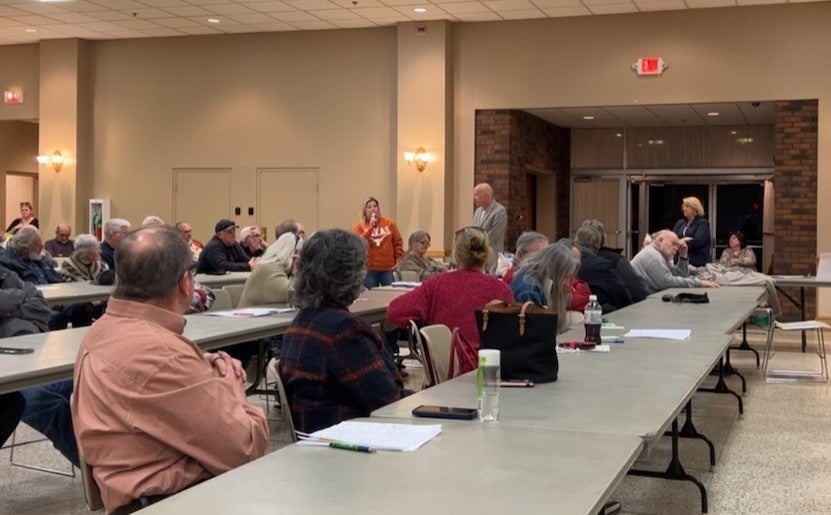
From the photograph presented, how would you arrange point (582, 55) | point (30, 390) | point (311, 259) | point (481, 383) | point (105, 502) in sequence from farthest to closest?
point (582, 55) → point (30, 390) → point (311, 259) → point (481, 383) → point (105, 502)

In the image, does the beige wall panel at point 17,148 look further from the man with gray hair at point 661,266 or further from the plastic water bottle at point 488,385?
the plastic water bottle at point 488,385

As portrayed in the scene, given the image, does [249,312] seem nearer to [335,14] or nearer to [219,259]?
[219,259]

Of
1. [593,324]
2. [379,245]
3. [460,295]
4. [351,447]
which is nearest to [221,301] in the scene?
[460,295]

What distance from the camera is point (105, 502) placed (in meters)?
2.40

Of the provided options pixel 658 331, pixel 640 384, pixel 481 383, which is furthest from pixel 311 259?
pixel 658 331

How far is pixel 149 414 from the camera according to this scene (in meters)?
2.31

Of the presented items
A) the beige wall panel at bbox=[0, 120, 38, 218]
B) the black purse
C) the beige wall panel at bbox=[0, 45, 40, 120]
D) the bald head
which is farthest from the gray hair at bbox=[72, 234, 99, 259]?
the beige wall panel at bbox=[0, 120, 38, 218]

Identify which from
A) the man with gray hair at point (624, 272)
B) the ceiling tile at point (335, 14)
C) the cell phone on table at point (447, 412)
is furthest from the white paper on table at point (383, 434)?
the ceiling tile at point (335, 14)

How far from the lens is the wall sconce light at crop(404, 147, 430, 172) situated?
46.4 ft

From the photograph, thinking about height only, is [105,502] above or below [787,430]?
above

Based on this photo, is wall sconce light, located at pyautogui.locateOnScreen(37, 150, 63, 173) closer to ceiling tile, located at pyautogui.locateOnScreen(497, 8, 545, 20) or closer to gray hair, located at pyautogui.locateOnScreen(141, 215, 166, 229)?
gray hair, located at pyautogui.locateOnScreen(141, 215, 166, 229)

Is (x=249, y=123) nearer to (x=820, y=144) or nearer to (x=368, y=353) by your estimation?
(x=820, y=144)

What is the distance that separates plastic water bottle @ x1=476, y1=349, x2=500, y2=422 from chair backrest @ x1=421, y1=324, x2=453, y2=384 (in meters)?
1.22

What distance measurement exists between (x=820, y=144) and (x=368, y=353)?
11171mm
